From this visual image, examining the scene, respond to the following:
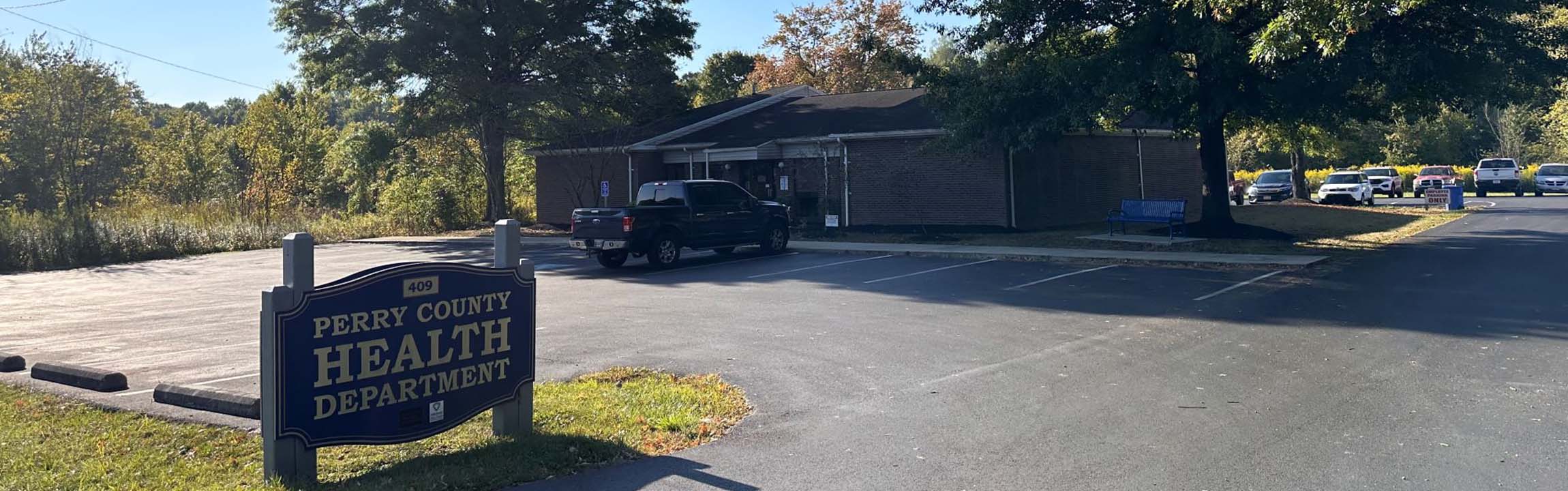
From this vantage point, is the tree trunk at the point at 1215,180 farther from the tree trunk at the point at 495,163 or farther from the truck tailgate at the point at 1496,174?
the truck tailgate at the point at 1496,174

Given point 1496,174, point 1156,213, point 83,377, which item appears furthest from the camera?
point 1496,174

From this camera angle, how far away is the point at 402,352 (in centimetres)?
634

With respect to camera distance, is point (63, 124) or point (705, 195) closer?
point (705, 195)

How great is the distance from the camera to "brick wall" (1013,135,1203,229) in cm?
2805

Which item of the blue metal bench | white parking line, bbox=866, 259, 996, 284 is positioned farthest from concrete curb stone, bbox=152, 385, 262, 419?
the blue metal bench

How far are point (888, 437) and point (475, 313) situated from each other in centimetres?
268

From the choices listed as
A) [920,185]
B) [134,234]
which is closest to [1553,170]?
[920,185]

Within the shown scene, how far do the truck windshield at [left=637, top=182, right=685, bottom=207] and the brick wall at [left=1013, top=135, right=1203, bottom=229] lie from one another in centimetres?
903

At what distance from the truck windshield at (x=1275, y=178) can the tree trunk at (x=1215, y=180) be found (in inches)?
830

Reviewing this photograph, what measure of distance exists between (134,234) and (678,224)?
14.7 metres

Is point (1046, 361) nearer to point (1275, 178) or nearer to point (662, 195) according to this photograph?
point (662, 195)

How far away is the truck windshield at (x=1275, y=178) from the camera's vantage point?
144 ft

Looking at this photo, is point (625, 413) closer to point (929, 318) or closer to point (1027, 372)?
point (1027, 372)

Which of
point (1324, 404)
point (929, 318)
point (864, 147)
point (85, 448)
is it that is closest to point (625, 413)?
point (85, 448)
